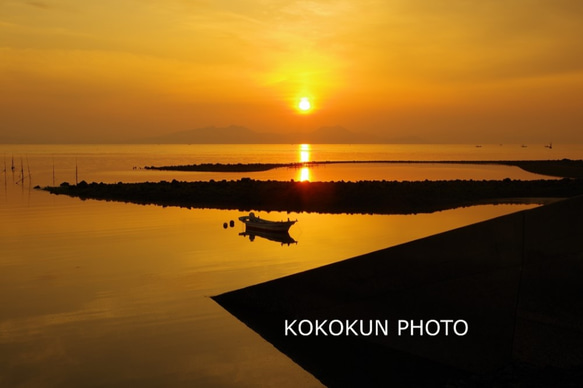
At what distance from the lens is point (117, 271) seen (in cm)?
2420

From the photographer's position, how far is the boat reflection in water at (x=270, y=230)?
3409 cm

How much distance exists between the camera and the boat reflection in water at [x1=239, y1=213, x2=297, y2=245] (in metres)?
34.1

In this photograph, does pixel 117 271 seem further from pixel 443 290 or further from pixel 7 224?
pixel 7 224

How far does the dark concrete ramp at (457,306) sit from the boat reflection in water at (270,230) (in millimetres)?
19069

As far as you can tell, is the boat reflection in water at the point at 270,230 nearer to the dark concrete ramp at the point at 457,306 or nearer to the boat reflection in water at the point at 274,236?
the boat reflection in water at the point at 274,236

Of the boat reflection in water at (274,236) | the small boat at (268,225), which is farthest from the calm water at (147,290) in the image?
the small boat at (268,225)

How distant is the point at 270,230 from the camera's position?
35.1 m

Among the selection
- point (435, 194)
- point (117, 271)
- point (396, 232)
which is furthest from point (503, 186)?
point (117, 271)

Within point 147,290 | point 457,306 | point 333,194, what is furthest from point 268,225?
point 457,306

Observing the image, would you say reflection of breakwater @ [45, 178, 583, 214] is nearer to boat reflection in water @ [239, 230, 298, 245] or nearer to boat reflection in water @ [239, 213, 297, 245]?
boat reflection in water @ [239, 213, 297, 245]

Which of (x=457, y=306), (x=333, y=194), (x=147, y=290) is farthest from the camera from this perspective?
(x=333, y=194)

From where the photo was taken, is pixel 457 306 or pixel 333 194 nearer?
pixel 457 306

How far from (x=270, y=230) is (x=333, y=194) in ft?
72.3

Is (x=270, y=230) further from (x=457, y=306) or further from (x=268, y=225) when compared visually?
(x=457, y=306)
